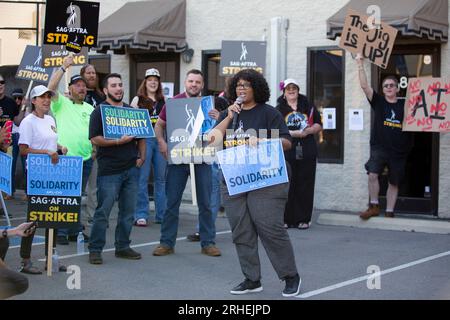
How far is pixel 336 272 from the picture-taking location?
7668mm

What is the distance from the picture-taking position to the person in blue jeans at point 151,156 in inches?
411

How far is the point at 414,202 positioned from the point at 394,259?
3302 millimetres

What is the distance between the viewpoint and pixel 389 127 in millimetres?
10727

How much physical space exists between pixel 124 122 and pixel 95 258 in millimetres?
1453

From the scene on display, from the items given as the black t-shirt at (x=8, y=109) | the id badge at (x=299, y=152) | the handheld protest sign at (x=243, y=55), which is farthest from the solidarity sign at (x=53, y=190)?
the black t-shirt at (x=8, y=109)

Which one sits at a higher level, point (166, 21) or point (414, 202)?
point (166, 21)

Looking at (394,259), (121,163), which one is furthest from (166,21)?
(394,259)

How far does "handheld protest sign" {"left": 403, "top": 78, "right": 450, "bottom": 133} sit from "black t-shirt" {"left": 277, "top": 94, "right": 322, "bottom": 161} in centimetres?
130

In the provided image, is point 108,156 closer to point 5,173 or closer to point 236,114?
point 5,173

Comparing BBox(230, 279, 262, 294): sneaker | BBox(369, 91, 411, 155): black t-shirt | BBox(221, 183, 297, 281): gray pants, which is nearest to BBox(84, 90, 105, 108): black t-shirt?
BBox(369, 91, 411, 155): black t-shirt

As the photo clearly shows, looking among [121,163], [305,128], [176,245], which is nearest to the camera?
[121,163]

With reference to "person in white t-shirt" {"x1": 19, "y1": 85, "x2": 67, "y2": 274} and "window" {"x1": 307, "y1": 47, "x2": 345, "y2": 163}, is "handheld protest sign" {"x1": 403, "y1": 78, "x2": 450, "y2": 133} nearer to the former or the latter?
"window" {"x1": 307, "y1": 47, "x2": 345, "y2": 163}

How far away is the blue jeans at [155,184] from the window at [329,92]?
2.87 metres
